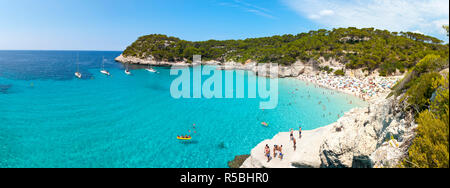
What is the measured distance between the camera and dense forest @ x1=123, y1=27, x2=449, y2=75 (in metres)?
40.8

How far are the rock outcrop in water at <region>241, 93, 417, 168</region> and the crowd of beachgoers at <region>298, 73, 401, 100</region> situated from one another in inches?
910

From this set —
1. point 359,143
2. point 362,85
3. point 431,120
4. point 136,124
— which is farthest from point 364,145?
point 362,85

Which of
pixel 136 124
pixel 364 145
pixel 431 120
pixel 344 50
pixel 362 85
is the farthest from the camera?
pixel 344 50

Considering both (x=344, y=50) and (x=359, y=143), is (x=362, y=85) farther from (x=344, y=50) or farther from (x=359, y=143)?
(x=359, y=143)

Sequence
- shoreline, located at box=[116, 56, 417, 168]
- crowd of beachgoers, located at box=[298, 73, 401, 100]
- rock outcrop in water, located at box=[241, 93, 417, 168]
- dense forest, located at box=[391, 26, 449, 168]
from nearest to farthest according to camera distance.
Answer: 1. dense forest, located at box=[391, 26, 449, 168]
2. rock outcrop in water, located at box=[241, 93, 417, 168]
3. shoreline, located at box=[116, 56, 417, 168]
4. crowd of beachgoers, located at box=[298, 73, 401, 100]

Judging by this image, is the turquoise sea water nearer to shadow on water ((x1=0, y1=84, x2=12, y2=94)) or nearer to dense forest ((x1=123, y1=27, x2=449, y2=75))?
shadow on water ((x1=0, y1=84, x2=12, y2=94))

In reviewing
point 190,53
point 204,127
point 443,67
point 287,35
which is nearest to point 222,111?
point 204,127

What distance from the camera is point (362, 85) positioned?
34.1 meters

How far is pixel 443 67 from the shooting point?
686cm

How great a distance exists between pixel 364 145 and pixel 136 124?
19.6 m

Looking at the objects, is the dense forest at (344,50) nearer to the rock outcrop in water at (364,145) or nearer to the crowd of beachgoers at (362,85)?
the crowd of beachgoers at (362,85)

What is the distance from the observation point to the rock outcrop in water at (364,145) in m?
6.69

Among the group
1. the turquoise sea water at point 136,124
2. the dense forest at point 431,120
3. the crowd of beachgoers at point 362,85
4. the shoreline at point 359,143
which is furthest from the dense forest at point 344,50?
the dense forest at point 431,120

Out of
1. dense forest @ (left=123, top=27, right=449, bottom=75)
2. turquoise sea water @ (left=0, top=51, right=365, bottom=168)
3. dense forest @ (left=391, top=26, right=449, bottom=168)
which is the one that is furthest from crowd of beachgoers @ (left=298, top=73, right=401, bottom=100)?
dense forest @ (left=391, top=26, right=449, bottom=168)
